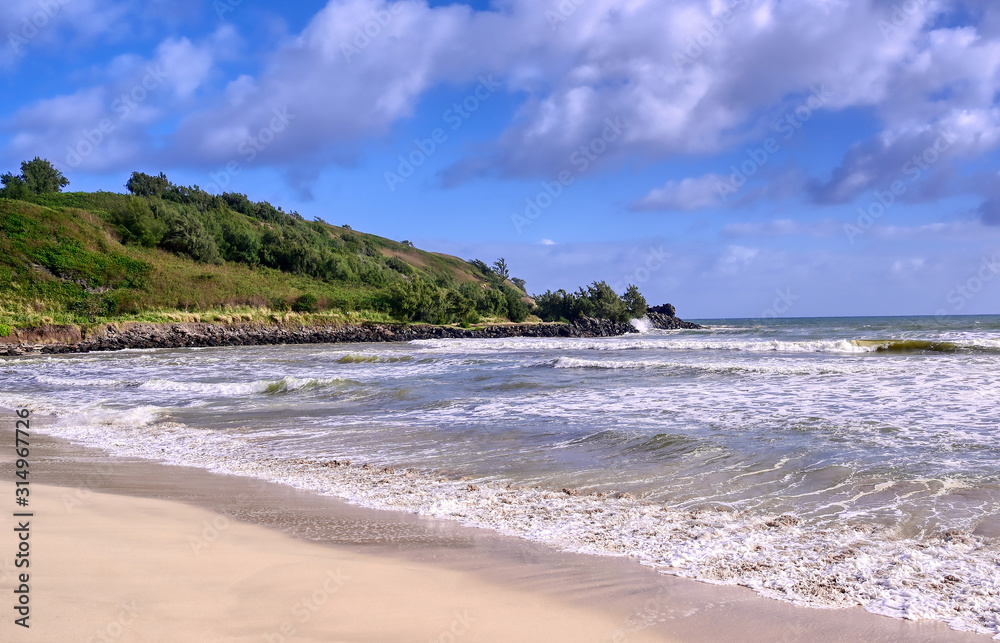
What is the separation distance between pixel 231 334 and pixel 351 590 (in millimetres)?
40132

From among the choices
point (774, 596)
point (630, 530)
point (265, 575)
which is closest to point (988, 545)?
point (774, 596)

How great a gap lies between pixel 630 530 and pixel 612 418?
559 cm

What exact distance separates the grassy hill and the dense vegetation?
108 millimetres

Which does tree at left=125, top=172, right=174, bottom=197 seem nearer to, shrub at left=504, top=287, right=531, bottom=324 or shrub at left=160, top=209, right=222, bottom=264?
shrub at left=160, top=209, right=222, bottom=264

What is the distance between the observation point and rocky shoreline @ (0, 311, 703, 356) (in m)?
32.8

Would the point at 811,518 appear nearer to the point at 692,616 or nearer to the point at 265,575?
the point at 692,616

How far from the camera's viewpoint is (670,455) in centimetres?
749

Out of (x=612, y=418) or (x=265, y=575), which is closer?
(x=265, y=575)

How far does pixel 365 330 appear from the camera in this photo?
45219 mm

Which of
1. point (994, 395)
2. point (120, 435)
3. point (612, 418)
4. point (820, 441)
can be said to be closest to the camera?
point (820, 441)

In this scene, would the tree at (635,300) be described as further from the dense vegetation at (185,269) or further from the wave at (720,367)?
the wave at (720,367)

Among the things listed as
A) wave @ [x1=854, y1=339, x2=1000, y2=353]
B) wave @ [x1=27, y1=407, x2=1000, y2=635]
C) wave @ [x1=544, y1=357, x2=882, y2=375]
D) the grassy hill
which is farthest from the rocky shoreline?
wave @ [x1=27, y1=407, x2=1000, y2=635]

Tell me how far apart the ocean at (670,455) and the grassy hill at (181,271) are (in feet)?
91.5

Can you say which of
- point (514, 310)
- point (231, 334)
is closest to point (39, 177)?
point (231, 334)
